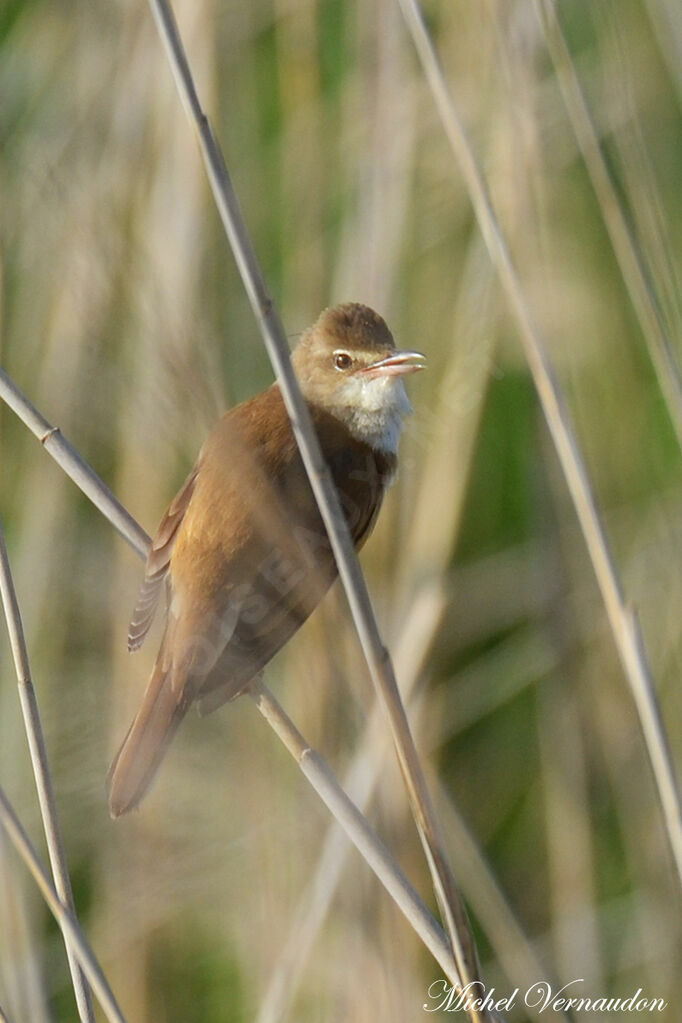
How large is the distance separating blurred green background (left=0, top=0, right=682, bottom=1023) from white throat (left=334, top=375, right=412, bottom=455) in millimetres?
68

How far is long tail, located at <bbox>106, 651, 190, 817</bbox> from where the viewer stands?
7.23 feet

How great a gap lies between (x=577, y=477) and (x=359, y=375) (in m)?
1.09

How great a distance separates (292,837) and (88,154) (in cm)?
178

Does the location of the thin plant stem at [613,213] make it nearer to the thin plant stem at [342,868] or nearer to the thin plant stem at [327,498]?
the thin plant stem at [327,498]

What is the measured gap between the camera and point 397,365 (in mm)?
2641

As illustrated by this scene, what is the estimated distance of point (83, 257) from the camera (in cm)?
227

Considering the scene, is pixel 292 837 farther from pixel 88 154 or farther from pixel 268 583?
pixel 88 154

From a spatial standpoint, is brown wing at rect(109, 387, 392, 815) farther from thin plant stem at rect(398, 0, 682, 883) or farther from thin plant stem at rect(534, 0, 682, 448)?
thin plant stem at rect(534, 0, 682, 448)

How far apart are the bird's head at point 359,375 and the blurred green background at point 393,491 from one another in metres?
0.07

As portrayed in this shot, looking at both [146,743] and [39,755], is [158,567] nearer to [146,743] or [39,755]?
[146,743]

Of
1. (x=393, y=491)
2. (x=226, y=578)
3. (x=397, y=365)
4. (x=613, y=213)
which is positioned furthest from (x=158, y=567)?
(x=613, y=213)

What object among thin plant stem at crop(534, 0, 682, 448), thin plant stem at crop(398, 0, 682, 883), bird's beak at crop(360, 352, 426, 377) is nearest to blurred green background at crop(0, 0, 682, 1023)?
bird's beak at crop(360, 352, 426, 377)
